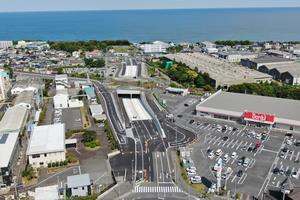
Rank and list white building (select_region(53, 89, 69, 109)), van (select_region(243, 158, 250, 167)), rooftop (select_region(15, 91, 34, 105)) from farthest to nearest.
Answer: white building (select_region(53, 89, 69, 109)), rooftop (select_region(15, 91, 34, 105)), van (select_region(243, 158, 250, 167))

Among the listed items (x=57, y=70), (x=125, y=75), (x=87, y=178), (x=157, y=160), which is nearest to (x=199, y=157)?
(x=157, y=160)

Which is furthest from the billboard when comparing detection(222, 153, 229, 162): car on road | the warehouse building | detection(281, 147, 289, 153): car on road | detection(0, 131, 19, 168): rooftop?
detection(0, 131, 19, 168): rooftop

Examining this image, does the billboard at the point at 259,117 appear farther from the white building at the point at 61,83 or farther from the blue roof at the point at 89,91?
the white building at the point at 61,83

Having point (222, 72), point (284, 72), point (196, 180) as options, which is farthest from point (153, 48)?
point (196, 180)

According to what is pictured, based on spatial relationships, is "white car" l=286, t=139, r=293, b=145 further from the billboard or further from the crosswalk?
the crosswalk

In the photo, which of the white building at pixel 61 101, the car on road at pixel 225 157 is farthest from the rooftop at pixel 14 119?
the car on road at pixel 225 157
